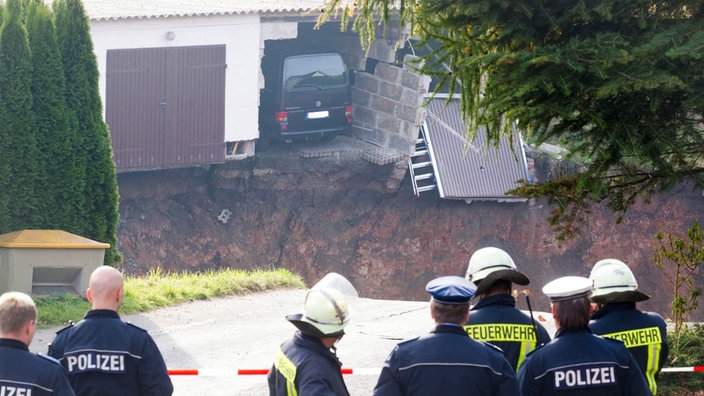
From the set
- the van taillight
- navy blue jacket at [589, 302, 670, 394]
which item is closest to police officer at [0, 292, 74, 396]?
navy blue jacket at [589, 302, 670, 394]

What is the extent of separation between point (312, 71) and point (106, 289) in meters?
20.6

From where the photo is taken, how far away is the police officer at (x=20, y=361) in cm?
464

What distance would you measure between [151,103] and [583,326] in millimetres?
18805

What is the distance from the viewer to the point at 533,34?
771 cm

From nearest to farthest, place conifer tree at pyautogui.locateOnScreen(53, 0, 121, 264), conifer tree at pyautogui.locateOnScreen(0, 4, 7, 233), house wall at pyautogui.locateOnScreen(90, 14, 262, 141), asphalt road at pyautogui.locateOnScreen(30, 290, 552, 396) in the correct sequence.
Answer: asphalt road at pyautogui.locateOnScreen(30, 290, 552, 396), conifer tree at pyautogui.locateOnScreen(0, 4, 7, 233), conifer tree at pyautogui.locateOnScreen(53, 0, 121, 264), house wall at pyautogui.locateOnScreen(90, 14, 262, 141)

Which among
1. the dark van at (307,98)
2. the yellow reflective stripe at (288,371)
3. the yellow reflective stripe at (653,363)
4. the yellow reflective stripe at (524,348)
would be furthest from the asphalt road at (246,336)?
the dark van at (307,98)

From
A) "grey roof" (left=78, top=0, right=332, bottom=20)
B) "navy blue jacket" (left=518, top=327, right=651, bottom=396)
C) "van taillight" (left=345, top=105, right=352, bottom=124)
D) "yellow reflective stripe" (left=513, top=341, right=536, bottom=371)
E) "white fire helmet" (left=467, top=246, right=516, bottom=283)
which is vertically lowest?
"yellow reflective stripe" (left=513, top=341, right=536, bottom=371)

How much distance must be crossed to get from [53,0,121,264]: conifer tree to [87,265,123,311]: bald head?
1010cm

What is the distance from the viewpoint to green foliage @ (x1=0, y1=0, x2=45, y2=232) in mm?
15000

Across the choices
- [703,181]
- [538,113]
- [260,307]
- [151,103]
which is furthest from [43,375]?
[151,103]

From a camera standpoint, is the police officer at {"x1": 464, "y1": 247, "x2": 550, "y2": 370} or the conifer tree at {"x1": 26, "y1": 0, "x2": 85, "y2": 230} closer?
the police officer at {"x1": 464, "y1": 247, "x2": 550, "y2": 370}

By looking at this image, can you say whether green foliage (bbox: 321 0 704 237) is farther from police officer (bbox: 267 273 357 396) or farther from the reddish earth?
the reddish earth

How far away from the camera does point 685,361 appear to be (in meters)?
10.0

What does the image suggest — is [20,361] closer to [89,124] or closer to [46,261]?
[46,261]
